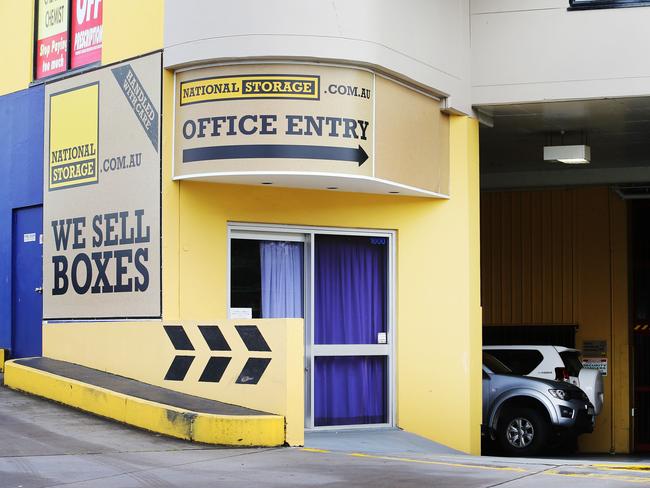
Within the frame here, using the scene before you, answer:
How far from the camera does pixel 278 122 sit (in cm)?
1220

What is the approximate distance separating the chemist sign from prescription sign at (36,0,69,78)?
12.1ft

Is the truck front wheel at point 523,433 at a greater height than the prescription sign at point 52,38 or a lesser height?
lesser

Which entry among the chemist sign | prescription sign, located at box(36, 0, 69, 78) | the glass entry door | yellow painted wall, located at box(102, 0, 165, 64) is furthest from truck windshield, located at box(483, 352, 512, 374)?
prescription sign, located at box(36, 0, 69, 78)

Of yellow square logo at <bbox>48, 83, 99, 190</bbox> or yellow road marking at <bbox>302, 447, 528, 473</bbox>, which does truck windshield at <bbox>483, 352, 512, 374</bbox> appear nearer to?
yellow road marking at <bbox>302, 447, 528, 473</bbox>

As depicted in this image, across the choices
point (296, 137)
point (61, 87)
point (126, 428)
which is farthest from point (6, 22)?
point (126, 428)

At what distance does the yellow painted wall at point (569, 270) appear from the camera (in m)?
22.5

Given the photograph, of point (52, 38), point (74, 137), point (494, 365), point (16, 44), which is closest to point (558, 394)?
point (494, 365)

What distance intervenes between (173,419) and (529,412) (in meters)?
7.66

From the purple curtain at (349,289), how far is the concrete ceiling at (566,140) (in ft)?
8.82

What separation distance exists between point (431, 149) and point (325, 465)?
5.27 meters

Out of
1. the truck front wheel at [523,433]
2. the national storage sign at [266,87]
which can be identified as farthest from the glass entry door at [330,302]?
the truck front wheel at [523,433]

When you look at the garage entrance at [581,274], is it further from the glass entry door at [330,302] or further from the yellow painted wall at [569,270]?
the glass entry door at [330,302]

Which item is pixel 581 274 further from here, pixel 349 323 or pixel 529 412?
pixel 349 323

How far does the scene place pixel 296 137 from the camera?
481 inches
